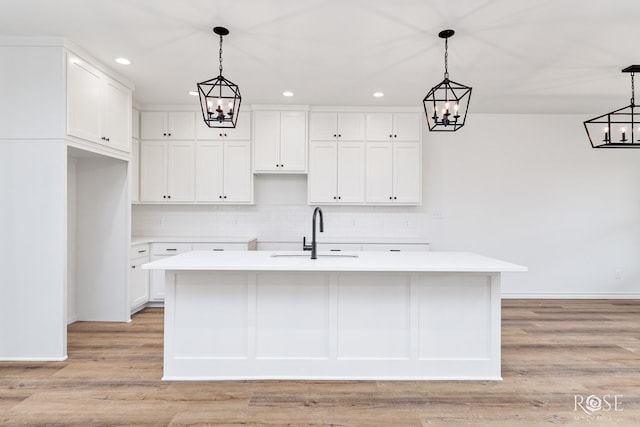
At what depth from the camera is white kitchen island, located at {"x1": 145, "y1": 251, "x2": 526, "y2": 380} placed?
248 cm

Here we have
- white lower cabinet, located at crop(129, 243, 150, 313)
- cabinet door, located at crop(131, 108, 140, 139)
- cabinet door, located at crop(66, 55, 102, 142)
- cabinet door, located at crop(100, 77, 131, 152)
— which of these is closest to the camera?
cabinet door, located at crop(66, 55, 102, 142)

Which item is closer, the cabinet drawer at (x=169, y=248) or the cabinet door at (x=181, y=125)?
the cabinet drawer at (x=169, y=248)

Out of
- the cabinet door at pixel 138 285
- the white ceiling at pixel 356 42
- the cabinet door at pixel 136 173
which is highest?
the white ceiling at pixel 356 42

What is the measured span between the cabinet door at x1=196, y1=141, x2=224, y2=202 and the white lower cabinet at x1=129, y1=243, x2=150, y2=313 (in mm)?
990

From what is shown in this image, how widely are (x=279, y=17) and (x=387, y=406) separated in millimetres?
2772

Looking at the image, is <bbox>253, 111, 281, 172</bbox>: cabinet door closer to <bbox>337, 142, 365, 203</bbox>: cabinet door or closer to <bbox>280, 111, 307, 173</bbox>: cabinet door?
<bbox>280, 111, 307, 173</bbox>: cabinet door

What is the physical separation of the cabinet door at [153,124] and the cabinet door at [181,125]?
0.07 m

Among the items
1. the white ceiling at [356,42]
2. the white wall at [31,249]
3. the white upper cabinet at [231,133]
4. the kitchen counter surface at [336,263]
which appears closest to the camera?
the kitchen counter surface at [336,263]

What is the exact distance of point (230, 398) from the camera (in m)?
2.25

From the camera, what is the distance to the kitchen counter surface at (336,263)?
223 centimetres

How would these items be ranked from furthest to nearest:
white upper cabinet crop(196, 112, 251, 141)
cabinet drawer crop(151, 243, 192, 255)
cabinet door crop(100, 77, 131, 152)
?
white upper cabinet crop(196, 112, 251, 141)
cabinet drawer crop(151, 243, 192, 255)
cabinet door crop(100, 77, 131, 152)

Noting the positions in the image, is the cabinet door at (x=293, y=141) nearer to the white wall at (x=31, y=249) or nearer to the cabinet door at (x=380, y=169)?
the cabinet door at (x=380, y=169)

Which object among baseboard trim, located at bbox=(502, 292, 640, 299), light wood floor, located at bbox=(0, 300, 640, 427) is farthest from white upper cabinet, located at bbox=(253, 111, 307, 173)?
baseboard trim, located at bbox=(502, 292, 640, 299)

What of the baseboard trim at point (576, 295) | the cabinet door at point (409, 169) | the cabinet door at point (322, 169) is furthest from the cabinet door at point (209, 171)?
the baseboard trim at point (576, 295)
